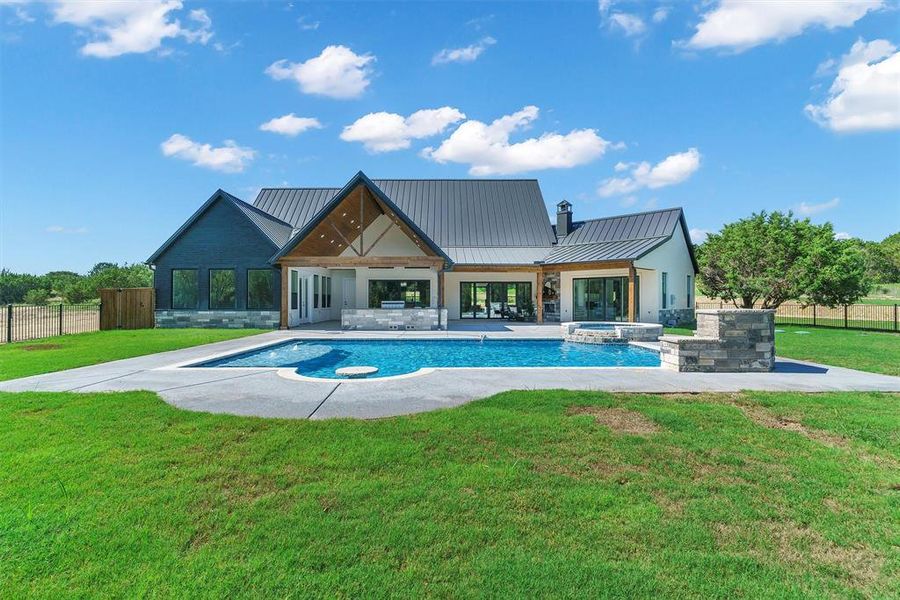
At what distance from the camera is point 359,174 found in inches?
649

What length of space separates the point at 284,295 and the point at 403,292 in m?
6.36

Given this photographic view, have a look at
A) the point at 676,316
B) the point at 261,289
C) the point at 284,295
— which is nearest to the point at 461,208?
the point at 284,295

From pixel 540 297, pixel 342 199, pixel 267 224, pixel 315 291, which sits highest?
pixel 342 199

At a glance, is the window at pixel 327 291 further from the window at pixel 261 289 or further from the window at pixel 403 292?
the window at pixel 261 289

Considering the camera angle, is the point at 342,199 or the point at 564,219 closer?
the point at 342,199

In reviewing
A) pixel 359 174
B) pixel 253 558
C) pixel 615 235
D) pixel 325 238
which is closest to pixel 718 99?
pixel 615 235

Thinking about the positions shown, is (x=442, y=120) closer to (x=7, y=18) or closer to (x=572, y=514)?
(x=7, y=18)

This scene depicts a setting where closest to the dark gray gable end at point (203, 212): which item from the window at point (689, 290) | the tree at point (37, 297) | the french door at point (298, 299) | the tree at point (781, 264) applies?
the french door at point (298, 299)

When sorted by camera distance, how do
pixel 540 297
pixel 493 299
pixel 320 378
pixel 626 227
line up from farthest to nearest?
pixel 493 299
pixel 626 227
pixel 540 297
pixel 320 378

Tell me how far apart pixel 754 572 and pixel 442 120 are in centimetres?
1867

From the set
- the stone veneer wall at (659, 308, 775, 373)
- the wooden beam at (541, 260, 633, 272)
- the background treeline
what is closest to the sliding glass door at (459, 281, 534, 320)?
the wooden beam at (541, 260, 633, 272)

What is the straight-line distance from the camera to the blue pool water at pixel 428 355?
10.3 meters

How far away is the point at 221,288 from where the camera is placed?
19828 millimetres

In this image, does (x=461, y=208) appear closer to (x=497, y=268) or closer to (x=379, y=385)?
(x=497, y=268)
